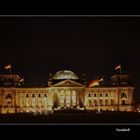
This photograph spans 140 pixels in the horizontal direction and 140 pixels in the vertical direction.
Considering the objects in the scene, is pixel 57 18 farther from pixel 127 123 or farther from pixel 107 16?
pixel 127 123

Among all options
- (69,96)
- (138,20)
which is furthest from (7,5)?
(69,96)

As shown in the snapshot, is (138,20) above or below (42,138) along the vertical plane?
above

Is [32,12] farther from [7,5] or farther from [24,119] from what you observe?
[24,119]

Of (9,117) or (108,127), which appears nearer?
(108,127)

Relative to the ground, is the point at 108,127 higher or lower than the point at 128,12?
lower

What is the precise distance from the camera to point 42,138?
1127 centimetres

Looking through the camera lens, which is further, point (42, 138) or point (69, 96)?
point (69, 96)

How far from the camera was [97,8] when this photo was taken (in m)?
11.5

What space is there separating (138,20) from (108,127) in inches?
112

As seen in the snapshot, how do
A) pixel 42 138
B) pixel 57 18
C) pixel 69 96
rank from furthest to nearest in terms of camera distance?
pixel 69 96, pixel 57 18, pixel 42 138

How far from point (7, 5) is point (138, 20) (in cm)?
335

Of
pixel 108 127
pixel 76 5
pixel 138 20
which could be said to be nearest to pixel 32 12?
pixel 76 5

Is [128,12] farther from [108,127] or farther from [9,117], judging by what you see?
[9,117]

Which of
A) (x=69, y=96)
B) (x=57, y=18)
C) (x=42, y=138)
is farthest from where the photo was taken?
(x=69, y=96)
